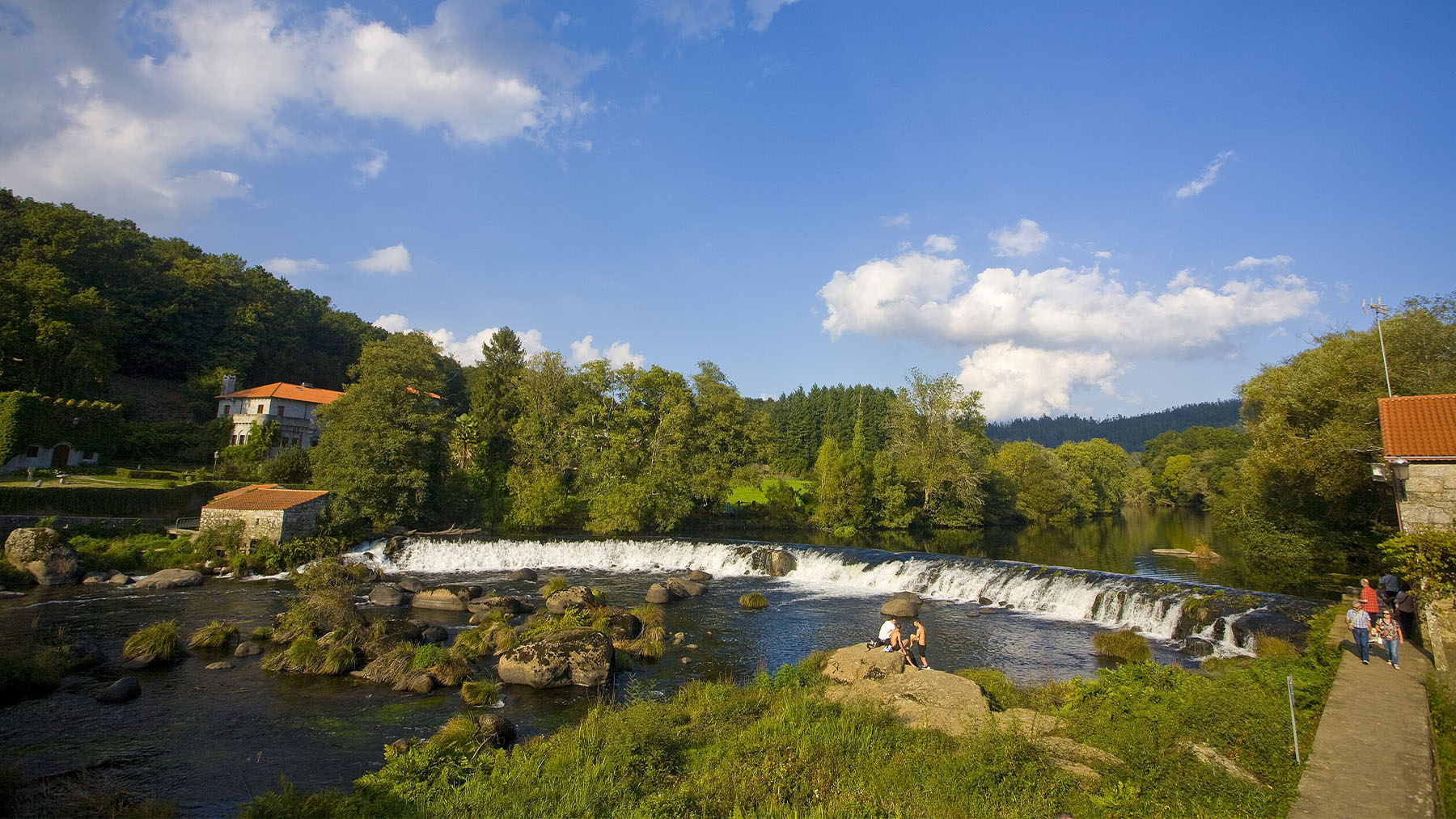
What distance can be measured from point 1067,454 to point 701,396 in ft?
179

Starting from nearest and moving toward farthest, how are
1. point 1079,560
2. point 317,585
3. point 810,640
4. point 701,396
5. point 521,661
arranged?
point 521,661 < point 810,640 < point 317,585 < point 1079,560 < point 701,396

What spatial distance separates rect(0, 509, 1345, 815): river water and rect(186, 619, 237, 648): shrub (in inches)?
14.8

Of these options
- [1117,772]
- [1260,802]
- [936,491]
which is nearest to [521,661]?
[1117,772]

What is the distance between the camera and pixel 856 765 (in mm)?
9195

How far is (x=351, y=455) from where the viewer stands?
37375mm

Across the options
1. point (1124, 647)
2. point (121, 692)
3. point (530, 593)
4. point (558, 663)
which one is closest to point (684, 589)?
point (530, 593)

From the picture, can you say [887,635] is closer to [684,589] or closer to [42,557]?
[684,589]

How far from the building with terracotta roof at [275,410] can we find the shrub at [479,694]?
53.0 metres

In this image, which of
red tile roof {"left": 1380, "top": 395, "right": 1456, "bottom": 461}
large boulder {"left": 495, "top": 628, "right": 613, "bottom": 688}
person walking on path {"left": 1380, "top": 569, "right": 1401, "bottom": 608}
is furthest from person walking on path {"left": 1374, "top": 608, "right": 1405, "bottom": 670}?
large boulder {"left": 495, "top": 628, "right": 613, "bottom": 688}

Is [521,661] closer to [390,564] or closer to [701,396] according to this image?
[390,564]

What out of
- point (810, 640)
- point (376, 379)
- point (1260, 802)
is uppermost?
point (376, 379)

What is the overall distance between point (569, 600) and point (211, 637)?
10622 millimetres

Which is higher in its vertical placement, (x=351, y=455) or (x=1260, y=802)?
(x=351, y=455)

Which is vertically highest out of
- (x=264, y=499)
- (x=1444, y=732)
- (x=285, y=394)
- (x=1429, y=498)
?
(x=285, y=394)
